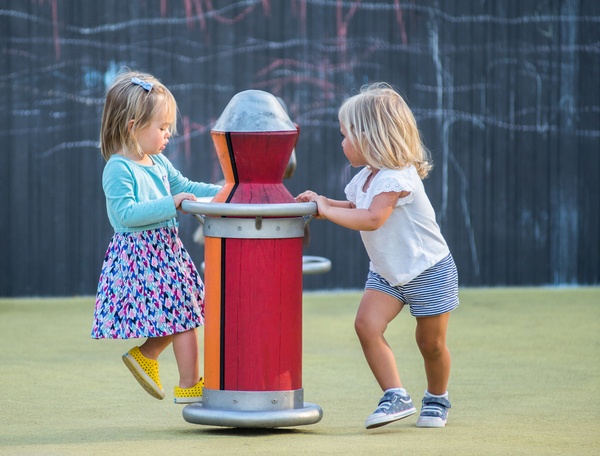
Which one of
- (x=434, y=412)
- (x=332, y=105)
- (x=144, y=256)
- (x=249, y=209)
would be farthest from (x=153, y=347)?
(x=332, y=105)

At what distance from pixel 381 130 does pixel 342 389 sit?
56.8 inches

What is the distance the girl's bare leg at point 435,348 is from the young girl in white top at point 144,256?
838mm

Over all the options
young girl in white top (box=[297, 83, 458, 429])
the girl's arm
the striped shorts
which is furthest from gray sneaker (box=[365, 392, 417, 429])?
the girl's arm

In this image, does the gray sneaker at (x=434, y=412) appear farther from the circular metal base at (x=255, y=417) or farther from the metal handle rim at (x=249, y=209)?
the metal handle rim at (x=249, y=209)

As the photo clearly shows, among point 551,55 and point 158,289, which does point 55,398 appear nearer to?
point 158,289

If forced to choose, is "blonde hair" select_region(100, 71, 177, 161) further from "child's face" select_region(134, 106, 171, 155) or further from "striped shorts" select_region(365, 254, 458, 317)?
"striped shorts" select_region(365, 254, 458, 317)

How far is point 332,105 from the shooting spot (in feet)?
27.9

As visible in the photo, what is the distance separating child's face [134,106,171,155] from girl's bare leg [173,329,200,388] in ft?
2.31

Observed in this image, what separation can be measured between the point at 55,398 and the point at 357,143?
1739 millimetres

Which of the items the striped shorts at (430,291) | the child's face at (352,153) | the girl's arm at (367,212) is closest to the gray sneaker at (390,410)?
the striped shorts at (430,291)

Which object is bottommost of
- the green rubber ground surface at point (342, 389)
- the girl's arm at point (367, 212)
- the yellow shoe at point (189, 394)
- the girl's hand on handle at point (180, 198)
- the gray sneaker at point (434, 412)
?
the green rubber ground surface at point (342, 389)

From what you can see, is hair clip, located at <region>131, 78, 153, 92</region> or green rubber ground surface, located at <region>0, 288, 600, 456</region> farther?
hair clip, located at <region>131, 78, 153, 92</region>

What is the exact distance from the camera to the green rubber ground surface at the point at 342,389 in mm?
4109

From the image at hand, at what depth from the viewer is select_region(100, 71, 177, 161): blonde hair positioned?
4.48 metres
